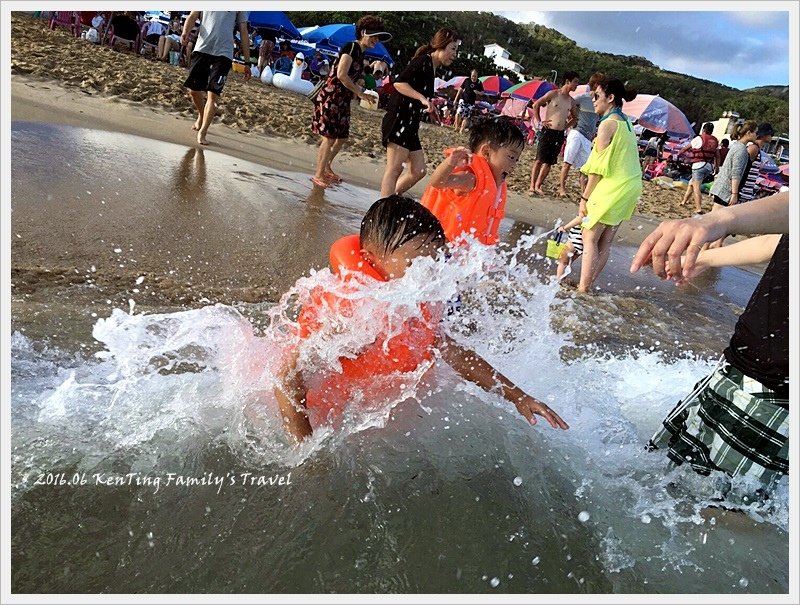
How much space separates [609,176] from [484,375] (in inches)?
125

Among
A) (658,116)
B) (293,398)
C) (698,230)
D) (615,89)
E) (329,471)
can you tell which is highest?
(658,116)

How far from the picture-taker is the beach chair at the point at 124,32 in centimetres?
1575

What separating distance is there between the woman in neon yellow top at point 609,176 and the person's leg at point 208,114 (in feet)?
13.8

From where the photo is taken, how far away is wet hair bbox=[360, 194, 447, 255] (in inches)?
89.7

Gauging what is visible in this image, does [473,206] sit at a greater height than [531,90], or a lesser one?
lesser

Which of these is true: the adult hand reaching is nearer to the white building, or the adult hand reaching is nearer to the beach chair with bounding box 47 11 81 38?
the beach chair with bounding box 47 11 81 38

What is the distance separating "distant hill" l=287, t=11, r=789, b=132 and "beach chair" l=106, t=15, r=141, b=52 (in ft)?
85.7

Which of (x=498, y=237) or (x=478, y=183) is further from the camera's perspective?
(x=498, y=237)

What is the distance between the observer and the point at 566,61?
60.4 meters

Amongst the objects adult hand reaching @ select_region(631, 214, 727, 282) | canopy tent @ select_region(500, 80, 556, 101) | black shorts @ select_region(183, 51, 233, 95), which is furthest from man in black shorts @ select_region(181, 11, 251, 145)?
canopy tent @ select_region(500, 80, 556, 101)

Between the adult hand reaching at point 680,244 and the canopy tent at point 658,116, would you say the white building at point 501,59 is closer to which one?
the canopy tent at point 658,116

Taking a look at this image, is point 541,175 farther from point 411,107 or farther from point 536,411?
point 536,411

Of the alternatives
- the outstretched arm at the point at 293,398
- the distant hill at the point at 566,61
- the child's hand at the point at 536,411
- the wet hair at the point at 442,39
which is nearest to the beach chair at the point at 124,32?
the wet hair at the point at 442,39

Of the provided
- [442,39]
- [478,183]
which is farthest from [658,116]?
[478,183]
